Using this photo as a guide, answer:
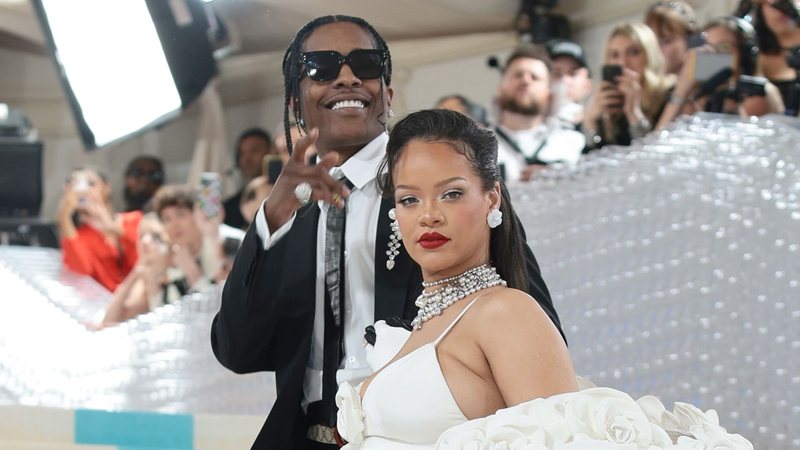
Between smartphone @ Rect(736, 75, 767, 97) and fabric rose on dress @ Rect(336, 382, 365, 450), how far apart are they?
49.2 inches

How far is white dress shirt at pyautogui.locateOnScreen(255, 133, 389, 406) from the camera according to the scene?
1.24 m

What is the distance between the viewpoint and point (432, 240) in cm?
99

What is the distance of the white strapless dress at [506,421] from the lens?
32.7 inches

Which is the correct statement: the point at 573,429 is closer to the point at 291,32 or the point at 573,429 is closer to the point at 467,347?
the point at 467,347

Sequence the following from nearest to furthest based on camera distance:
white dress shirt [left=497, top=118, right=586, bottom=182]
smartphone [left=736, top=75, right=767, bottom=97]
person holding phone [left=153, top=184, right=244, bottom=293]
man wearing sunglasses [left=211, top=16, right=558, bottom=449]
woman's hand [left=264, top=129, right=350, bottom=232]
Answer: woman's hand [left=264, top=129, right=350, bottom=232] → man wearing sunglasses [left=211, top=16, right=558, bottom=449] → smartphone [left=736, top=75, right=767, bottom=97] → white dress shirt [left=497, top=118, right=586, bottom=182] → person holding phone [left=153, top=184, right=244, bottom=293]

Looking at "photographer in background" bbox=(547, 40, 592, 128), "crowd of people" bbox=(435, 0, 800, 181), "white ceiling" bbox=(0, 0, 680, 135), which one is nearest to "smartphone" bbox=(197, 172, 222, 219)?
"white ceiling" bbox=(0, 0, 680, 135)

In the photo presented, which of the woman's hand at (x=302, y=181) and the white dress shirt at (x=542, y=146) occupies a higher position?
the white dress shirt at (x=542, y=146)

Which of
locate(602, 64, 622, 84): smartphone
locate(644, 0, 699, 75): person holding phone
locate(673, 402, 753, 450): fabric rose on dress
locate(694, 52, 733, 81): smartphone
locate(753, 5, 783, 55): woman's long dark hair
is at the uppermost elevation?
locate(644, 0, 699, 75): person holding phone

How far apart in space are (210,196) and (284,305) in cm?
185

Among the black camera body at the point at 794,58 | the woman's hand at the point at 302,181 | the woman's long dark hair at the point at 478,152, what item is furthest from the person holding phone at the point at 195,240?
the woman's long dark hair at the point at 478,152

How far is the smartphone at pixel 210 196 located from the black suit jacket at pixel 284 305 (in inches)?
67.7

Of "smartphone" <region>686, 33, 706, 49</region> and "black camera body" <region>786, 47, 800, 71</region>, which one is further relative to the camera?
"smartphone" <region>686, 33, 706, 49</region>

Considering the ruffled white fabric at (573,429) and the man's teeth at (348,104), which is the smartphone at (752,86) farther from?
the ruffled white fabric at (573,429)

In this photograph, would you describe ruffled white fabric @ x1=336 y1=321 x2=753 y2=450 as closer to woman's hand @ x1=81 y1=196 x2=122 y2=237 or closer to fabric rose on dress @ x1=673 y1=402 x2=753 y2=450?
fabric rose on dress @ x1=673 y1=402 x2=753 y2=450
